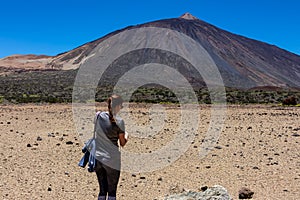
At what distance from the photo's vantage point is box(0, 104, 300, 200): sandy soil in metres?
5.60

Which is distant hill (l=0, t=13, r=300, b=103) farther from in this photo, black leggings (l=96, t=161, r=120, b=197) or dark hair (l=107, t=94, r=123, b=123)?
dark hair (l=107, t=94, r=123, b=123)

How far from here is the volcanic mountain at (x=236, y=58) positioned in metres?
88.2

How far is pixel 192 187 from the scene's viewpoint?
19.1 feet

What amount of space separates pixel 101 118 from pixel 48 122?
27.9ft

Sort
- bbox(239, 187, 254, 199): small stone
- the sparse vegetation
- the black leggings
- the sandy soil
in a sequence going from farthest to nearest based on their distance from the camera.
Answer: the sparse vegetation, the sandy soil, bbox(239, 187, 254, 199): small stone, the black leggings

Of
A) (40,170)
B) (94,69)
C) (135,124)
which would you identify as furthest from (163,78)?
(40,170)

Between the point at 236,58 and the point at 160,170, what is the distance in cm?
9956

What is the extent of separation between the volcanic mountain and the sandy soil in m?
65.3

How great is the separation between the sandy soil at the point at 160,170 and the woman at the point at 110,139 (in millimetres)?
881

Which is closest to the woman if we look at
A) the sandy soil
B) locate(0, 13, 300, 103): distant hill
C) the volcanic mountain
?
the sandy soil

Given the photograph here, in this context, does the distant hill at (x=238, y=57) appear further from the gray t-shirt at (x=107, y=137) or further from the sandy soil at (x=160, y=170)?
the gray t-shirt at (x=107, y=137)

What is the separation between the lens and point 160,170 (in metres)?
6.75

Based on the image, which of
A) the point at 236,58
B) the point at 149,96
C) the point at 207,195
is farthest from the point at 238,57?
the point at 207,195

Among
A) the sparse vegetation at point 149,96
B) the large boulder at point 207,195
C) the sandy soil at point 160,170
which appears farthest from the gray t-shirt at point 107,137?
the sparse vegetation at point 149,96
